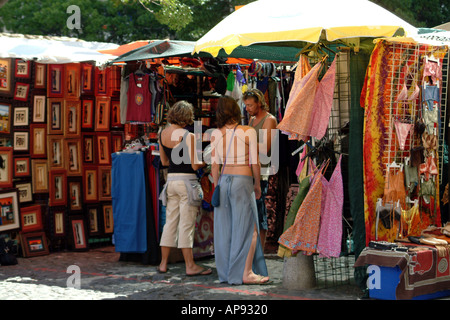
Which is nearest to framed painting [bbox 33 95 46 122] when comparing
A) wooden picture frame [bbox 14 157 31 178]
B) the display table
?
wooden picture frame [bbox 14 157 31 178]

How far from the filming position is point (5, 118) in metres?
9.28

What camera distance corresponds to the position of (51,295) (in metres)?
6.57

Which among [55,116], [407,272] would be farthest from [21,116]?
[407,272]

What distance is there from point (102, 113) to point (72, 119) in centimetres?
50

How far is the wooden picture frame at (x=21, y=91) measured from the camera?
939cm

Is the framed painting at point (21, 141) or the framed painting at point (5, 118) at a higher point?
the framed painting at point (5, 118)

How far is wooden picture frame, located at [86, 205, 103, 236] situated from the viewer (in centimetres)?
1012

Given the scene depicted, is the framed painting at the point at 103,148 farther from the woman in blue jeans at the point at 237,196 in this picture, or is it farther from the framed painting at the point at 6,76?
the woman in blue jeans at the point at 237,196

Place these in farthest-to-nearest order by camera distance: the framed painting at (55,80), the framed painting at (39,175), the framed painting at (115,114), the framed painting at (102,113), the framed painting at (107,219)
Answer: the framed painting at (115,114), the framed painting at (107,219), the framed painting at (102,113), the framed painting at (55,80), the framed painting at (39,175)

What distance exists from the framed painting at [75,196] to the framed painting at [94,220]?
181mm

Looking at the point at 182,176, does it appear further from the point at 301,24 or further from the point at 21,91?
the point at 21,91

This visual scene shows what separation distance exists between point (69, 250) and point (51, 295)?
10.8ft

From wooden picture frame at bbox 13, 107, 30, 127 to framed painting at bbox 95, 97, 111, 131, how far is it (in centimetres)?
107

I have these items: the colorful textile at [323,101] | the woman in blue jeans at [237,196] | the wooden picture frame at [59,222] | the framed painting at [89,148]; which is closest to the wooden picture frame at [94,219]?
the wooden picture frame at [59,222]
